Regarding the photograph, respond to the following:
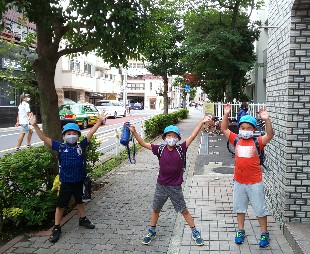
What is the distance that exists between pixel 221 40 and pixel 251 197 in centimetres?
1477

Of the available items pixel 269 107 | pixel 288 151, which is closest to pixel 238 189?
pixel 288 151

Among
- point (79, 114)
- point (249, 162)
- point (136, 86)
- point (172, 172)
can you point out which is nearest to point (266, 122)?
point (249, 162)

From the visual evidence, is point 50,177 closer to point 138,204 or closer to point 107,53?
point 138,204

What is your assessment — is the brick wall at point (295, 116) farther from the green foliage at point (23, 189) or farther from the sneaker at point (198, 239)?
the green foliage at point (23, 189)

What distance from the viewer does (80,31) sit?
6.12 metres

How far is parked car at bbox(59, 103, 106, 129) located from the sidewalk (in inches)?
611

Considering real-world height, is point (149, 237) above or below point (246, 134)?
below

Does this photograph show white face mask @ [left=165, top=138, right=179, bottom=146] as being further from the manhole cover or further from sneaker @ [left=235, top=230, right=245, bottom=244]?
the manhole cover

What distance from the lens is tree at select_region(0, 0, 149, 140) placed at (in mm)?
5250

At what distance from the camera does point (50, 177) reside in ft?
18.8

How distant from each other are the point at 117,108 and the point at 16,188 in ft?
106

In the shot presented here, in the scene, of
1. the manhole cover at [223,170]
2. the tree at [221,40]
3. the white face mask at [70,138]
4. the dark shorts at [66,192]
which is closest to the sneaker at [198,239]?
the dark shorts at [66,192]

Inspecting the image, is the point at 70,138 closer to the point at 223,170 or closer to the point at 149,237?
the point at 149,237

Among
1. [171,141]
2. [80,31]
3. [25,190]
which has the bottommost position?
[25,190]
